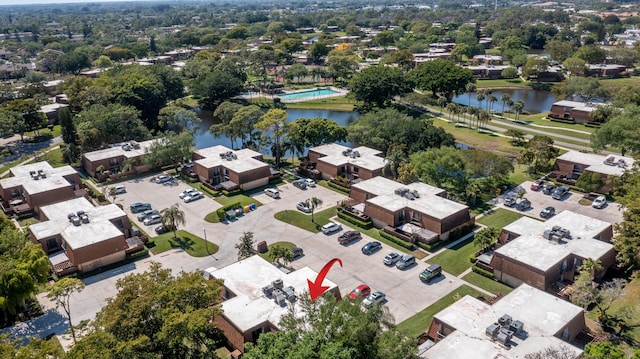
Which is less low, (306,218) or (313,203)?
(313,203)

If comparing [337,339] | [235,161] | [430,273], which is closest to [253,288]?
[337,339]

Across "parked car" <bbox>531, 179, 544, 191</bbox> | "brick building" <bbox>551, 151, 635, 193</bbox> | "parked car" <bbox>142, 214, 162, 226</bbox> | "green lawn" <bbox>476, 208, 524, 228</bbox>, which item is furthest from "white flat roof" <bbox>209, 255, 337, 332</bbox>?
"brick building" <bbox>551, 151, 635, 193</bbox>

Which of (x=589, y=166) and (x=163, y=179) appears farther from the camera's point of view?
(x=163, y=179)

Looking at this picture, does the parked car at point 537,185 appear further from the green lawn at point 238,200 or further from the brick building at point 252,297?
the brick building at point 252,297

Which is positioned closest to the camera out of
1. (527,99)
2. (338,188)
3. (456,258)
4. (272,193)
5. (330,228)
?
(456,258)

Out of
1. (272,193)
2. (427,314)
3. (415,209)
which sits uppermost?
(415,209)

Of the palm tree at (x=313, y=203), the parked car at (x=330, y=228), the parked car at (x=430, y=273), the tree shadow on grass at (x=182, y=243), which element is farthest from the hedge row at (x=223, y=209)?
the parked car at (x=430, y=273)

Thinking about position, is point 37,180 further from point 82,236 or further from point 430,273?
point 430,273

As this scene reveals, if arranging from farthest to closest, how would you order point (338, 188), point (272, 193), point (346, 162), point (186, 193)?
point (346, 162), point (338, 188), point (272, 193), point (186, 193)

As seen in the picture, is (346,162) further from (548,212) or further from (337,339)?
(337,339)
